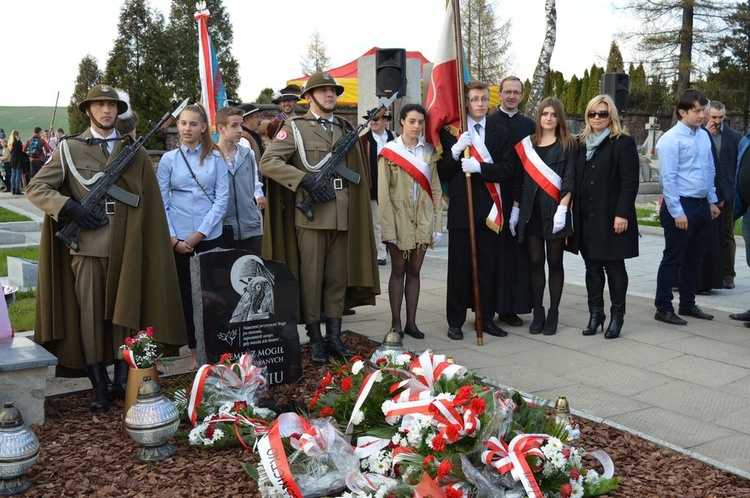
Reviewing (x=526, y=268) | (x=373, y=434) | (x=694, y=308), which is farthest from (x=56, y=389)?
(x=694, y=308)

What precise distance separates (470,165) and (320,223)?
1516 mm

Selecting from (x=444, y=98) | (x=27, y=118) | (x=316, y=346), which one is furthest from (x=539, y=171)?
(x=27, y=118)

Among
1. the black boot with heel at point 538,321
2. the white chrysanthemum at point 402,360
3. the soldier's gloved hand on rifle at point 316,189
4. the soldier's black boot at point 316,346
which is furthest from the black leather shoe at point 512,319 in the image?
the white chrysanthemum at point 402,360

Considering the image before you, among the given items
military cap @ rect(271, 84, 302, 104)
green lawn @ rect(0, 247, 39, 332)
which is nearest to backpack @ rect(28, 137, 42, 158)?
green lawn @ rect(0, 247, 39, 332)

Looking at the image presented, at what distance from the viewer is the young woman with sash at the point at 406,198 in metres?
6.96

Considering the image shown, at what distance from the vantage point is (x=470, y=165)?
7.11 metres

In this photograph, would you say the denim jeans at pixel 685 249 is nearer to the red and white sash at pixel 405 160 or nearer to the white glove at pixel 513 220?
the white glove at pixel 513 220

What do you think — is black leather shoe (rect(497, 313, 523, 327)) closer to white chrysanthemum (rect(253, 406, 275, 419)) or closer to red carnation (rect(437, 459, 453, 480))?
white chrysanthemum (rect(253, 406, 275, 419))

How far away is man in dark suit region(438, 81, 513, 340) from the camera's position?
23.9 feet

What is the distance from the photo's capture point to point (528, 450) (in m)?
3.83

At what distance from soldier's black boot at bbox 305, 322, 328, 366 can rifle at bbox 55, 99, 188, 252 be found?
68.8 inches

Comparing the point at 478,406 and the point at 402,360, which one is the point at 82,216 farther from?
the point at 478,406

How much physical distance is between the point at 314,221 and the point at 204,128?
1.07 m

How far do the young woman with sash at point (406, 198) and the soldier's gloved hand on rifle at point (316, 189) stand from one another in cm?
74
